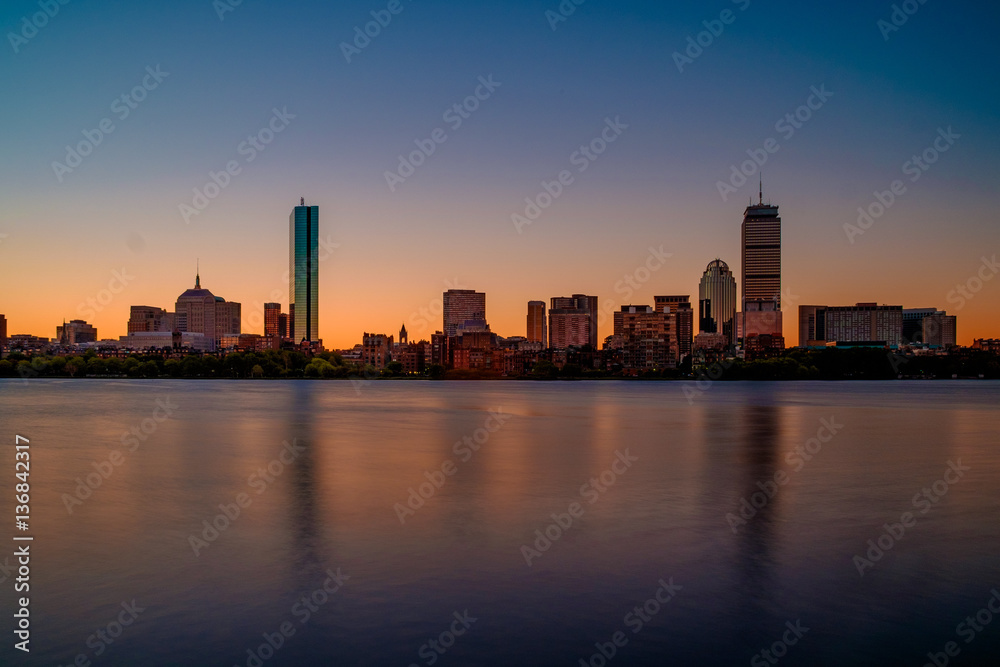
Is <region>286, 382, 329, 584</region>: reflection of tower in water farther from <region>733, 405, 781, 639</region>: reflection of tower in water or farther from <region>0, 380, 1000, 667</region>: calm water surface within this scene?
<region>733, 405, 781, 639</region>: reflection of tower in water

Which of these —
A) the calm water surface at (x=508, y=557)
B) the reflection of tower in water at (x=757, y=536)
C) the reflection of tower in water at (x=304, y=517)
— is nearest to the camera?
the calm water surface at (x=508, y=557)

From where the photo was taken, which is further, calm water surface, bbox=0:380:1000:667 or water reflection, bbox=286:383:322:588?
water reflection, bbox=286:383:322:588

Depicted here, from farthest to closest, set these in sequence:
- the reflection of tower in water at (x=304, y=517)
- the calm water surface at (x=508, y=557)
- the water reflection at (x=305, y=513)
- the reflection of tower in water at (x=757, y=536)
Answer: the reflection of tower in water at (x=304, y=517) → the water reflection at (x=305, y=513) → the reflection of tower in water at (x=757, y=536) → the calm water surface at (x=508, y=557)

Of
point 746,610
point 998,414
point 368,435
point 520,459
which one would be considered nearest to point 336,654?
point 746,610

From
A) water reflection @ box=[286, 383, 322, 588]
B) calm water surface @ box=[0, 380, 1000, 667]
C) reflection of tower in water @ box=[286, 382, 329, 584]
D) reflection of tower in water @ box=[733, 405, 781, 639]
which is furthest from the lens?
reflection of tower in water @ box=[286, 382, 329, 584]

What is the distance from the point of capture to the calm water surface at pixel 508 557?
10.8 m

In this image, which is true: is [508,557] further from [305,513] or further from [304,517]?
[305,513]

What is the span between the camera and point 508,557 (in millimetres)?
15531

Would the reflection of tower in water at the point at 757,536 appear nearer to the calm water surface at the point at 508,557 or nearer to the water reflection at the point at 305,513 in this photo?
the calm water surface at the point at 508,557

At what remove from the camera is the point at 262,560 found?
15305 mm

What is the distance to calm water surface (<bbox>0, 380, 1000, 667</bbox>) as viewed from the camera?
427 inches

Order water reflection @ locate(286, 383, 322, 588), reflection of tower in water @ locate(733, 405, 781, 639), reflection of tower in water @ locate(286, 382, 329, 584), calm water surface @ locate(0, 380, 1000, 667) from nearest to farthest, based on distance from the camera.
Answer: calm water surface @ locate(0, 380, 1000, 667) < reflection of tower in water @ locate(733, 405, 781, 639) < water reflection @ locate(286, 383, 322, 588) < reflection of tower in water @ locate(286, 382, 329, 584)

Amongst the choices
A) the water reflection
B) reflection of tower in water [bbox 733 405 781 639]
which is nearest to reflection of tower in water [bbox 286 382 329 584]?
the water reflection

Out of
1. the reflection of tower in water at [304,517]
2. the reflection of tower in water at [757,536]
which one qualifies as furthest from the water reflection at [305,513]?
the reflection of tower in water at [757,536]
